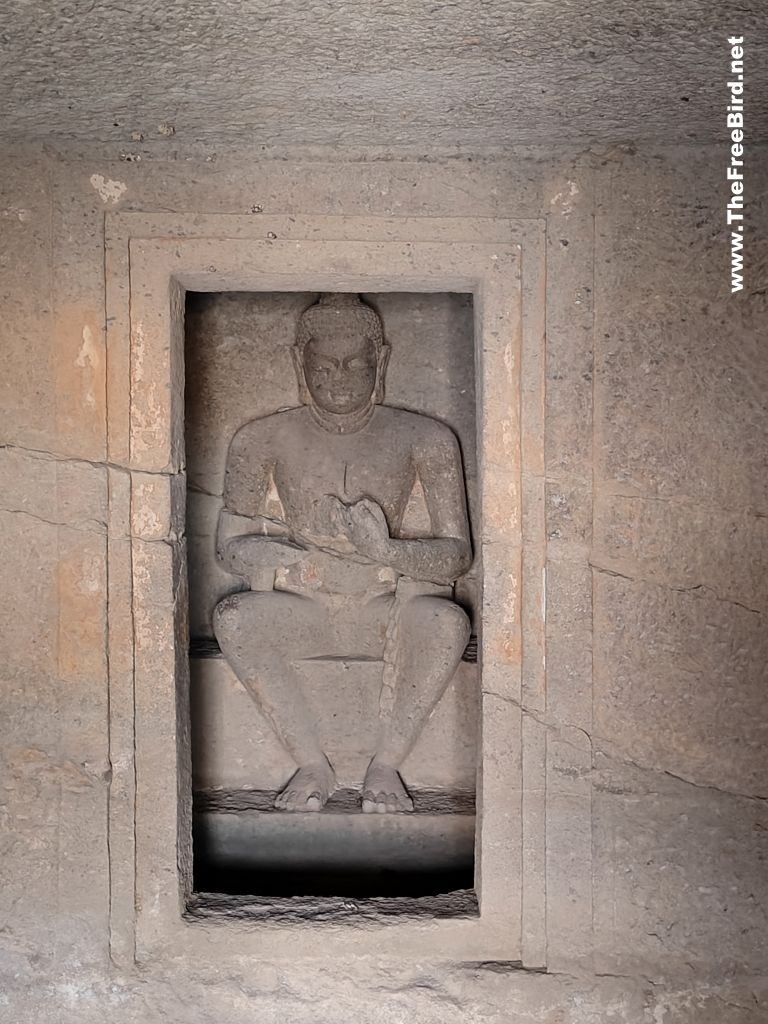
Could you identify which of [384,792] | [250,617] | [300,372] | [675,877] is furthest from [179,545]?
[675,877]

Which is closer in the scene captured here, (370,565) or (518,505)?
(518,505)

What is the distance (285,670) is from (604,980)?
146 cm

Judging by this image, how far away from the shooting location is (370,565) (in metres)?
3.63

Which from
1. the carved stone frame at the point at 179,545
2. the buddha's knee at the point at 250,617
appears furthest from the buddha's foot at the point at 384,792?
the buddha's knee at the point at 250,617

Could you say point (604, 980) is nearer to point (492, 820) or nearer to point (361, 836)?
point (492, 820)

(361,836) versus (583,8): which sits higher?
(583,8)

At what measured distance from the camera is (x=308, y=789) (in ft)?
11.5

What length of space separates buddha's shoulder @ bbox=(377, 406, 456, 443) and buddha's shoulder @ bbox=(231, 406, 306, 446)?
0.30 metres

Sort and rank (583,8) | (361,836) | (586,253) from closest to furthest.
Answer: (583,8) < (586,253) < (361,836)

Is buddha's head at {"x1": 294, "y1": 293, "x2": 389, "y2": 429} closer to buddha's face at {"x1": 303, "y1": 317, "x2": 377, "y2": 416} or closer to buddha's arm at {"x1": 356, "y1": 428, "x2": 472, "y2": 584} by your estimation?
buddha's face at {"x1": 303, "y1": 317, "x2": 377, "y2": 416}

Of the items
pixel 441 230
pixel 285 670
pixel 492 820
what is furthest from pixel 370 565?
pixel 441 230

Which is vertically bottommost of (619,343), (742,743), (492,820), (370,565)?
(492,820)

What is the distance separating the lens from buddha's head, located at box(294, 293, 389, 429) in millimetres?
3500

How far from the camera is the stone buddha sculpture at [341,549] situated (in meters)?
3.45
